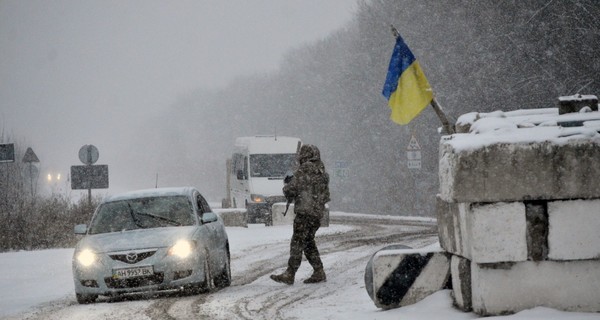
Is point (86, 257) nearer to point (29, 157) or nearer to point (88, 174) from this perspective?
point (88, 174)

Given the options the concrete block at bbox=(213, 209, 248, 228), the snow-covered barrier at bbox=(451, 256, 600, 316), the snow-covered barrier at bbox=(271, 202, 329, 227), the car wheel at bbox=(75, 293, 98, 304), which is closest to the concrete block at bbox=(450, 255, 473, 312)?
the snow-covered barrier at bbox=(451, 256, 600, 316)

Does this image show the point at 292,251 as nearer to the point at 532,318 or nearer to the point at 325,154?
the point at 532,318

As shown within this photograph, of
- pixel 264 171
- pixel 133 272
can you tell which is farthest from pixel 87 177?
pixel 133 272

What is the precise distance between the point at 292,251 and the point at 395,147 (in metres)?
38.6

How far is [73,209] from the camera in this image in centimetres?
2755

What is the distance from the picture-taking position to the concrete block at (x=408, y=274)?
369 inches

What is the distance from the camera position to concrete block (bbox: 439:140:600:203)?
26.7 ft

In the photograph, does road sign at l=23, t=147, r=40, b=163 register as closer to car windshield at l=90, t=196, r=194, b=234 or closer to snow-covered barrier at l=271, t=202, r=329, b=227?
snow-covered barrier at l=271, t=202, r=329, b=227

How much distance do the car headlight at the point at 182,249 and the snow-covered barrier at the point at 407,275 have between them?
3.75m

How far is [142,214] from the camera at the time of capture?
13.8 meters

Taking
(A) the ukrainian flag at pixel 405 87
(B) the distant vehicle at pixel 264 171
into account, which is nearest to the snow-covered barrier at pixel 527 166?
(A) the ukrainian flag at pixel 405 87

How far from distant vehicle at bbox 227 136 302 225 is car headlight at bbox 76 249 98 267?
21.3 metres

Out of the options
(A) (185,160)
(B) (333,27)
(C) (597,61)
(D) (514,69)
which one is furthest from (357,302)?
(A) (185,160)

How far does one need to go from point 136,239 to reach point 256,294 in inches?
68.1
